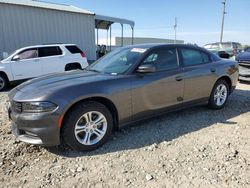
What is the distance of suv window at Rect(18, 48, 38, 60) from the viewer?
875 centimetres

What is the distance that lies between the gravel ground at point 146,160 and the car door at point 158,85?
1.49 ft

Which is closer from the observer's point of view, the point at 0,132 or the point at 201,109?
the point at 0,132

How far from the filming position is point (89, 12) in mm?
15406

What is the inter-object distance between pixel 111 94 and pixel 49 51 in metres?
6.62

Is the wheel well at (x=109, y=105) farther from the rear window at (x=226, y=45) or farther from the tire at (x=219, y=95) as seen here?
the rear window at (x=226, y=45)

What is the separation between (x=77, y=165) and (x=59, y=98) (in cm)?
93

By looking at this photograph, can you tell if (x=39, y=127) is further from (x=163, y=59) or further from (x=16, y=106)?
(x=163, y=59)

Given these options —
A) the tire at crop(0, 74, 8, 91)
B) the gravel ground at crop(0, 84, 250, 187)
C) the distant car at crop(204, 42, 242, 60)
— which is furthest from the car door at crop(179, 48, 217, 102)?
the distant car at crop(204, 42, 242, 60)

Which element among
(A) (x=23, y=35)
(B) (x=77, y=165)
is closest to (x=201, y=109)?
(B) (x=77, y=165)

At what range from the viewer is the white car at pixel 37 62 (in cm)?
857

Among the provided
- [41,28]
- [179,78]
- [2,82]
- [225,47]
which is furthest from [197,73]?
[225,47]

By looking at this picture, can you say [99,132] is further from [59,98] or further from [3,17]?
[3,17]

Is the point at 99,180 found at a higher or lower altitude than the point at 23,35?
lower

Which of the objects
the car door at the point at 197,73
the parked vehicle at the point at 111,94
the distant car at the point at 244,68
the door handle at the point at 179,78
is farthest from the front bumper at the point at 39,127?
the distant car at the point at 244,68
